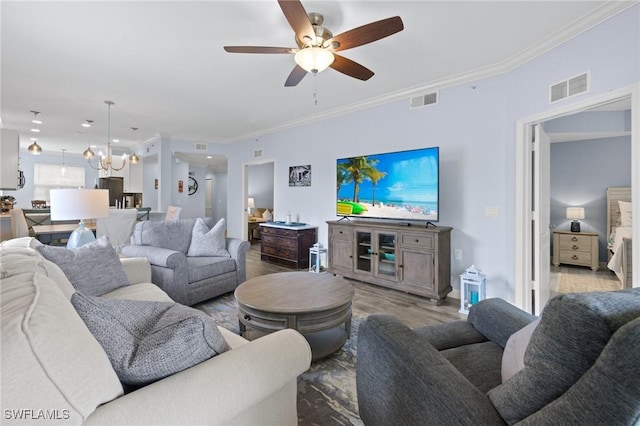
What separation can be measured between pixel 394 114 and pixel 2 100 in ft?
19.5

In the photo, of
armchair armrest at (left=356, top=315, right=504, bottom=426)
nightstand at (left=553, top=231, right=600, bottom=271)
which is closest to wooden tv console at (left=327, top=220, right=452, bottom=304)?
armchair armrest at (left=356, top=315, right=504, bottom=426)

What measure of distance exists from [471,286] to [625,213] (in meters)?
→ 3.78

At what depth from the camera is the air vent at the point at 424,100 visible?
12.3ft

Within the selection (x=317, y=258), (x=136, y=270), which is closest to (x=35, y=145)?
(x=136, y=270)

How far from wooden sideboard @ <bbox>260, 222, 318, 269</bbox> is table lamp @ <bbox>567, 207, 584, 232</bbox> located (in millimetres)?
4921

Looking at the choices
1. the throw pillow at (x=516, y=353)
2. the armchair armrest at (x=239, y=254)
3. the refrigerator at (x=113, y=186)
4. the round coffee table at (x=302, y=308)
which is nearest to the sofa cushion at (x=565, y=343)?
the throw pillow at (x=516, y=353)

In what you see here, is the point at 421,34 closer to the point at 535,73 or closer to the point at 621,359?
the point at 535,73

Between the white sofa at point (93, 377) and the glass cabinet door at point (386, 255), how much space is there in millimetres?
2814

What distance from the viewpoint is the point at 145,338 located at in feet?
3.20

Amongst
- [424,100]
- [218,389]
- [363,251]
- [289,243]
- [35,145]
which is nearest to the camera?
[218,389]

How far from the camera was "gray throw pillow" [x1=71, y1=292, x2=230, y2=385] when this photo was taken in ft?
2.93

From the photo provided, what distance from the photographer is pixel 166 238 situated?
3.48 meters

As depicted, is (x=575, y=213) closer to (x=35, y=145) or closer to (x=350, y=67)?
(x=350, y=67)

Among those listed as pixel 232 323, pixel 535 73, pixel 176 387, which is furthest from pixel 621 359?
pixel 535 73
